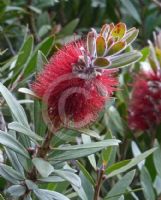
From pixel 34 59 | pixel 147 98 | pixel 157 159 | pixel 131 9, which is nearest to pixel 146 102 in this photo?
pixel 147 98

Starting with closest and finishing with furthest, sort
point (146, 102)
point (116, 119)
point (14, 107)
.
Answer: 1. point (14, 107)
2. point (146, 102)
3. point (116, 119)

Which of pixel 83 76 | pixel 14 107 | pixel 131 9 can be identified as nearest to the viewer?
pixel 83 76

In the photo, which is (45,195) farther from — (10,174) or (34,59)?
(34,59)

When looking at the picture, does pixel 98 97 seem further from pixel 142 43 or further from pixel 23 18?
pixel 142 43

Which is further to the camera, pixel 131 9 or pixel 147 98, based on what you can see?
pixel 131 9

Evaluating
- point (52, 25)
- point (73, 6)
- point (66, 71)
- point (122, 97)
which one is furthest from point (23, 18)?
point (66, 71)

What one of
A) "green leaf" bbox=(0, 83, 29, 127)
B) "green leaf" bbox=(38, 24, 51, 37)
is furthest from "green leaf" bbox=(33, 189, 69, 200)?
"green leaf" bbox=(38, 24, 51, 37)

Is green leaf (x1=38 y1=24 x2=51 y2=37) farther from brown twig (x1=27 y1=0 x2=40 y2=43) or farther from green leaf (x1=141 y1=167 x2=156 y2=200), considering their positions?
green leaf (x1=141 y1=167 x2=156 y2=200)
